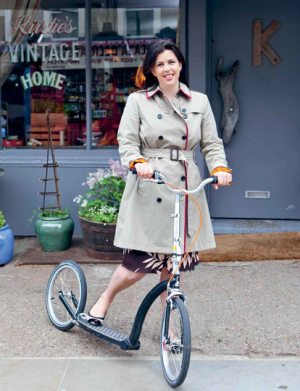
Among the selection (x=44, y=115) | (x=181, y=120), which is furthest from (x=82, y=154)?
(x=181, y=120)

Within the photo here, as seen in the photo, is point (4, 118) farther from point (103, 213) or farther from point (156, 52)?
point (156, 52)

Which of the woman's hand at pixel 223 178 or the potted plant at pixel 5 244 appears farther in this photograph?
the potted plant at pixel 5 244

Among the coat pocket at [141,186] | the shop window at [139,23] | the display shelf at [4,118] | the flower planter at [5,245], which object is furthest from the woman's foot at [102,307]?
Answer: the shop window at [139,23]

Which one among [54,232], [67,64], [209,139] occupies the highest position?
[67,64]

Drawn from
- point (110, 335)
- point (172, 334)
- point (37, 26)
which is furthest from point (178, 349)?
point (37, 26)

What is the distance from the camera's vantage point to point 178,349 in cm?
329

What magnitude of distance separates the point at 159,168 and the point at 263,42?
3.65 m

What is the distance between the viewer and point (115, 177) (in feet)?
→ 19.1

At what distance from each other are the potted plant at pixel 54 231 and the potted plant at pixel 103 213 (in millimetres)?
236

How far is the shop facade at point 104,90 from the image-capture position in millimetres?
6574

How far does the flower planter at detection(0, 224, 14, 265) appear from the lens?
5582 mm

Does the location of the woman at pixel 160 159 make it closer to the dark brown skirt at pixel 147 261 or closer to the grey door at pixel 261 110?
the dark brown skirt at pixel 147 261

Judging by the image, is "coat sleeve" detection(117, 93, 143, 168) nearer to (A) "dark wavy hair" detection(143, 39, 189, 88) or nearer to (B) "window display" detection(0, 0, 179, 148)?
(A) "dark wavy hair" detection(143, 39, 189, 88)

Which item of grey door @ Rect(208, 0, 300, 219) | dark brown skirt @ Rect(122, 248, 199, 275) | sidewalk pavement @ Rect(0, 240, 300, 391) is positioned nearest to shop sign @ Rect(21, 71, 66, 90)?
grey door @ Rect(208, 0, 300, 219)
